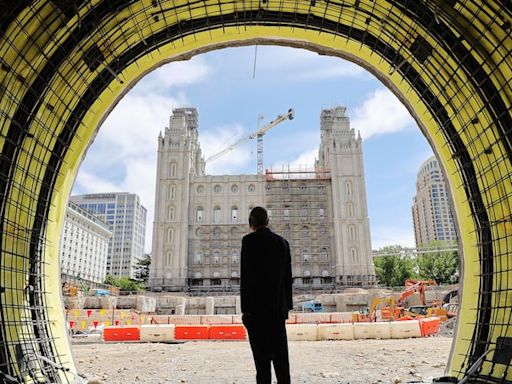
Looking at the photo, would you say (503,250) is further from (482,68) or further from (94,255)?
(94,255)

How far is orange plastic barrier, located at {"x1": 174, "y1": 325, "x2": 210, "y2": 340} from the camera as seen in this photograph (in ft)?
63.5

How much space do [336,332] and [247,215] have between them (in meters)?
47.8

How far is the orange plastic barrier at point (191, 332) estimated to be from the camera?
1934 centimetres

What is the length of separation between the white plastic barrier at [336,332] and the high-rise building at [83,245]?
83.4 meters

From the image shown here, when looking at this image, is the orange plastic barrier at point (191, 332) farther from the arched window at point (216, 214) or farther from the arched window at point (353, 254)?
the arched window at point (216, 214)

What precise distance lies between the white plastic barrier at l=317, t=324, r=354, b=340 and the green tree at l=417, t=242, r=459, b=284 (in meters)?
60.3

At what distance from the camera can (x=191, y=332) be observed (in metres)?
19.4

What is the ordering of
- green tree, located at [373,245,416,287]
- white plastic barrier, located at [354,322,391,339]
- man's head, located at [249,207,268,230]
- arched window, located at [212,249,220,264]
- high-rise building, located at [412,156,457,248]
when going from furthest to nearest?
high-rise building, located at [412,156,457,248] → green tree, located at [373,245,416,287] → arched window, located at [212,249,220,264] → white plastic barrier, located at [354,322,391,339] → man's head, located at [249,207,268,230]

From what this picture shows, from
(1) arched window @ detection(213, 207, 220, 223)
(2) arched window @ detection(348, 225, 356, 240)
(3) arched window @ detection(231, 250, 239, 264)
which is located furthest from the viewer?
(1) arched window @ detection(213, 207, 220, 223)

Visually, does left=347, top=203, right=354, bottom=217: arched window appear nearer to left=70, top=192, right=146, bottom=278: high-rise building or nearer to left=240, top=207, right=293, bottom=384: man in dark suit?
left=240, top=207, right=293, bottom=384: man in dark suit

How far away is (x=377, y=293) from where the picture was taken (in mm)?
50625

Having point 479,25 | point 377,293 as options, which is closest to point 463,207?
point 479,25

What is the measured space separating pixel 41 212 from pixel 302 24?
4382 millimetres

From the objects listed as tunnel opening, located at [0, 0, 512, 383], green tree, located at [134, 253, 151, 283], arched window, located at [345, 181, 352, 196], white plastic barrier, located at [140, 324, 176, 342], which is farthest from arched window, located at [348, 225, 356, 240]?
tunnel opening, located at [0, 0, 512, 383]
